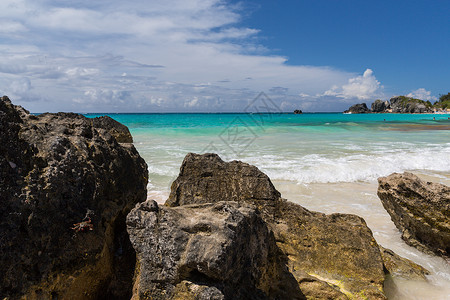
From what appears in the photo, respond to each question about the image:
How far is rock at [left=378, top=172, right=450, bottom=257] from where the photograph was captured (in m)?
4.82

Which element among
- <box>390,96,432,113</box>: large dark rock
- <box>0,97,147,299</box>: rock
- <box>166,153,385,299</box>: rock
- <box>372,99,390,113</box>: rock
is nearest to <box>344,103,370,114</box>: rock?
<box>372,99,390,113</box>: rock

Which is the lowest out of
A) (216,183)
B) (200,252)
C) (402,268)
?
(402,268)

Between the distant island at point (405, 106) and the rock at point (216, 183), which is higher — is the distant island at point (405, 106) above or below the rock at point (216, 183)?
above

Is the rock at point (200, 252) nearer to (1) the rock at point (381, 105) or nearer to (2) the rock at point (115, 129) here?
(2) the rock at point (115, 129)

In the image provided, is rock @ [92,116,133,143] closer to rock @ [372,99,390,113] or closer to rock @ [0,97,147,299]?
rock @ [0,97,147,299]

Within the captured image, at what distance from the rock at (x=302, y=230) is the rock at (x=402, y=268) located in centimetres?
43

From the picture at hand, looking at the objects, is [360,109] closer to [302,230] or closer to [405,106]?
[405,106]

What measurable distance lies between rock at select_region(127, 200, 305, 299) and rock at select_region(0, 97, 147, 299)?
473 mm

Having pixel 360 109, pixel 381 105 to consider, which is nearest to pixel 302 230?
pixel 381 105

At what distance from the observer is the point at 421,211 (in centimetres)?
502

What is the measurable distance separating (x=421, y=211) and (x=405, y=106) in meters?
135

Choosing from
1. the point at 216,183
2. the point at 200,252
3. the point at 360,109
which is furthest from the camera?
the point at 360,109

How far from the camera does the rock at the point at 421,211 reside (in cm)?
482

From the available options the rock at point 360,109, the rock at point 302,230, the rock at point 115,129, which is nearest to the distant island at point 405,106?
the rock at point 360,109
